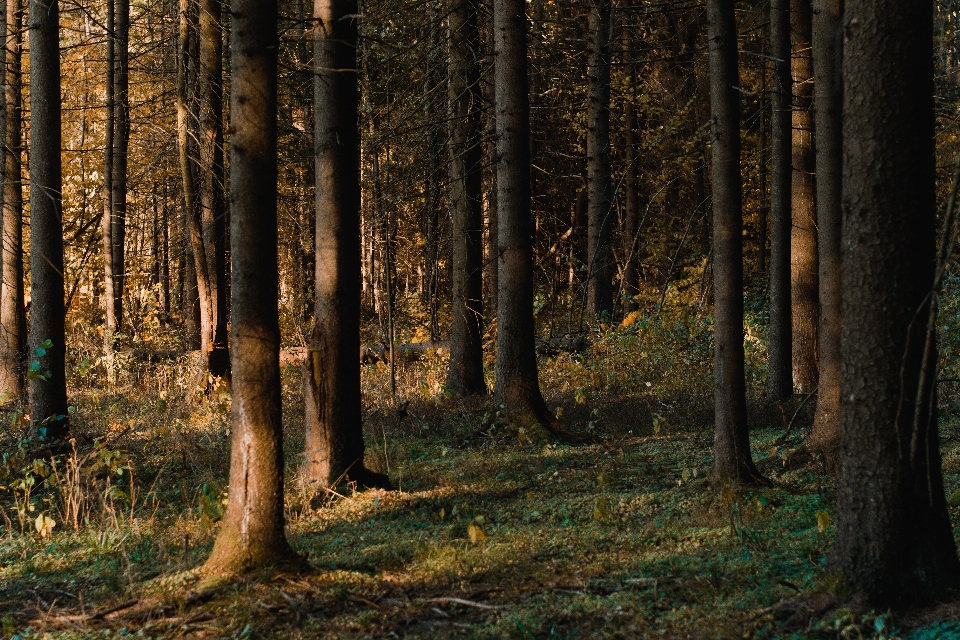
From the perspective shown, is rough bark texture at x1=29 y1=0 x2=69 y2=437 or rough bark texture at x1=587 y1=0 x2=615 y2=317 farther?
rough bark texture at x1=587 y1=0 x2=615 y2=317

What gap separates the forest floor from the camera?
184 inches

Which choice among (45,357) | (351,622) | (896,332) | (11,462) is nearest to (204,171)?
(45,357)

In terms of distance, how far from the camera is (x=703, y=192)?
23.4 m

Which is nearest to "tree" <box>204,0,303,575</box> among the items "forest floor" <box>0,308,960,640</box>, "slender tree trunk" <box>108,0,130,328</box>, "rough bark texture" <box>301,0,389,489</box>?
"forest floor" <box>0,308,960,640</box>

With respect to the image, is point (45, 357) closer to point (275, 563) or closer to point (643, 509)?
point (275, 563)

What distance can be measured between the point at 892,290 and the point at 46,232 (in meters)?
8.62

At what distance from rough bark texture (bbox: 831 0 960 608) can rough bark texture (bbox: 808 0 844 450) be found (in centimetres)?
420

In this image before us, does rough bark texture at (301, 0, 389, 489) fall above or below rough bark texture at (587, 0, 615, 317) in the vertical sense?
below

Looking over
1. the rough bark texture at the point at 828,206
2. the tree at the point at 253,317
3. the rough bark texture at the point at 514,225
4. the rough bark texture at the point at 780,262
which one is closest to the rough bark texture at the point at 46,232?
the tree at the point at 253,317

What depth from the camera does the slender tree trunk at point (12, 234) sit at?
1142 centimetres

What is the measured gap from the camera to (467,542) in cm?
629

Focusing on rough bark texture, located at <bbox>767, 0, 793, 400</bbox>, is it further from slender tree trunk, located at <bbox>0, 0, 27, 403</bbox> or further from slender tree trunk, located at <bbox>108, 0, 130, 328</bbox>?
slender tree trunk, located at <bbox>108, 0, 130, 328</bbox>

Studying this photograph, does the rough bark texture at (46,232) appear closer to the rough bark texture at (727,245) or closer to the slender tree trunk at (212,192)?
the slender tree trunk at (212,192)

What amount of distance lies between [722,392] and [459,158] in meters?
7.50
